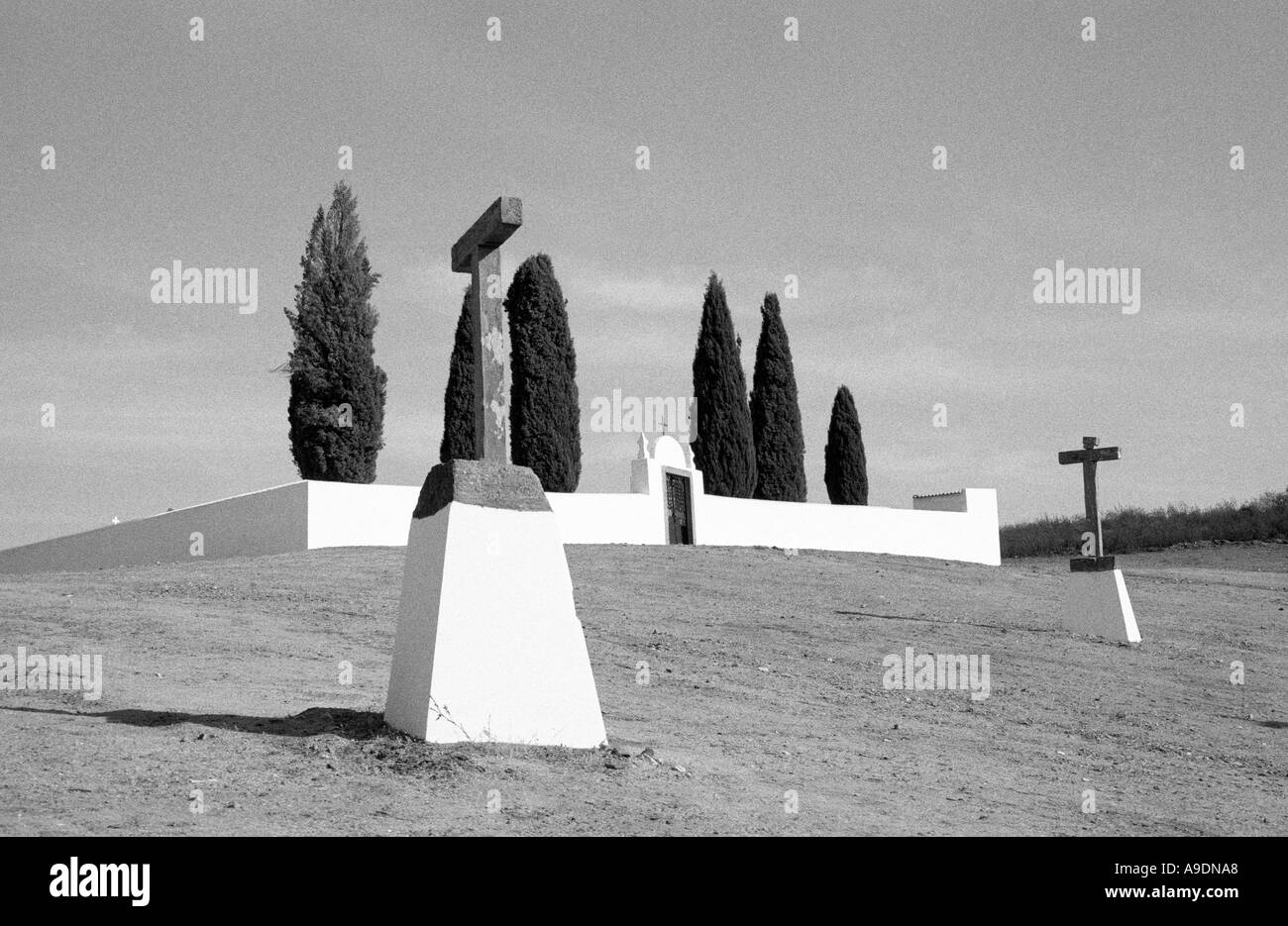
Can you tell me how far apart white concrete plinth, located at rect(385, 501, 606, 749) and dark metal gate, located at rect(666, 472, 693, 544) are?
17.8 metres

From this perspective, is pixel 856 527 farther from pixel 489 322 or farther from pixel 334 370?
pixel 489 322

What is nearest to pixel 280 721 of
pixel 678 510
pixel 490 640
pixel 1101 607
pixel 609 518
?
pixel 490 640

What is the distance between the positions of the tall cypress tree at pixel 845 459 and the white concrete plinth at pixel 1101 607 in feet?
64.1

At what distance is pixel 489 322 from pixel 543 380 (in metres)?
22.1

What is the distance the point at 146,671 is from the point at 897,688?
23.1 ft

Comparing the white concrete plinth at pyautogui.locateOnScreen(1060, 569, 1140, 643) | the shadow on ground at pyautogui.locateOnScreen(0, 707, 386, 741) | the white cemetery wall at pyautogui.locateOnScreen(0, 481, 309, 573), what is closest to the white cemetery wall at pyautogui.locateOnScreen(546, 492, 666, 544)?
the white cemetery wall at pyautogui.locateOnScreen(0, 481, 309, 573)

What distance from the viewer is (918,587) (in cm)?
2067

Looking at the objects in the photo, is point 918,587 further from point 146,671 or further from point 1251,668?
point 146,671

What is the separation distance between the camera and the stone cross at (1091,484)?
55.2ft

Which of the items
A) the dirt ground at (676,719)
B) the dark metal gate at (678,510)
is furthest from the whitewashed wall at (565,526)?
the dirt ground at (676,719)

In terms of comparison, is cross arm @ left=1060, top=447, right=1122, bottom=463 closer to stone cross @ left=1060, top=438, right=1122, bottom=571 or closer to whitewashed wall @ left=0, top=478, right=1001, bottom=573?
stone cross @ left=1060, top=438, right=1122, bottom=571

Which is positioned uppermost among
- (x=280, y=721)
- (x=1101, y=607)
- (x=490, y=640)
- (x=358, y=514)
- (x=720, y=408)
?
(x=720, y=408)

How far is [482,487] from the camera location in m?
7.67
